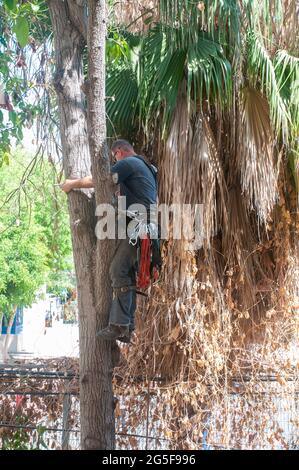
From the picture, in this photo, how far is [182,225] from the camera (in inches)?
218

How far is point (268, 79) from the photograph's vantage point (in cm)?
541

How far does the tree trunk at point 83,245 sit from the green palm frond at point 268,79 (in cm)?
149

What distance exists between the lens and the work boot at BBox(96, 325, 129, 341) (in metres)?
4.44

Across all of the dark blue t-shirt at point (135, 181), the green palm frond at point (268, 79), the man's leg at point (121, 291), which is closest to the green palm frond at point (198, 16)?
the green palm frond at point (268, 79)

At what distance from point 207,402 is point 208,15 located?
10.9 feet

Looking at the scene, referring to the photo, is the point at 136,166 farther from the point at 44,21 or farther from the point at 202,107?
the point at 44,21

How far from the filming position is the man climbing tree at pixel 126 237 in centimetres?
450

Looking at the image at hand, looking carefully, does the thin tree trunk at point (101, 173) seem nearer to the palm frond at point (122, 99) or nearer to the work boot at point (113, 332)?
the work boot at point (113, 332)

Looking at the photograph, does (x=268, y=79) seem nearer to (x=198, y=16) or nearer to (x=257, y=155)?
(x=257, y=155)

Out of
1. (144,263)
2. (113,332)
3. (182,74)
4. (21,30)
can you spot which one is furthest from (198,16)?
(113,332)

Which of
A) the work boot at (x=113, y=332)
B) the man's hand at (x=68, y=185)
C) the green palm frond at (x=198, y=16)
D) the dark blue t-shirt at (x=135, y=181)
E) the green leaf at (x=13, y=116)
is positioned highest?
the green palm frond at (x=198, y=16)

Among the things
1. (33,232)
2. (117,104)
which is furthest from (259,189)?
(33,232)

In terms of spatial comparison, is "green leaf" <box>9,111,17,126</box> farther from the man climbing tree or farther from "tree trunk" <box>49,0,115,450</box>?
the man climbing tree

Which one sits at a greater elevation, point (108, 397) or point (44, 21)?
point (44, 21)
